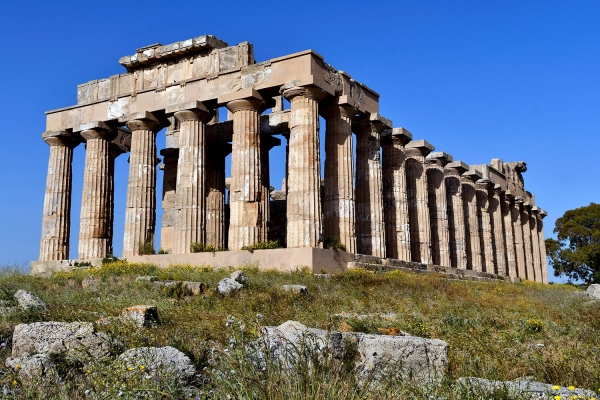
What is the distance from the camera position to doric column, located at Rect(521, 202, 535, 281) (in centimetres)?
4616

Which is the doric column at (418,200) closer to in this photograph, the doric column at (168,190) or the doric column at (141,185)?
the doric column at (168,190)

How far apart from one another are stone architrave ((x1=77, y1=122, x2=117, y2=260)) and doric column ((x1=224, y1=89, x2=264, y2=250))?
293 inches

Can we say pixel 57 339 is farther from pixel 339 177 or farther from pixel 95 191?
pixel 95 191

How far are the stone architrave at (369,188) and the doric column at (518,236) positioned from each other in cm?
2127

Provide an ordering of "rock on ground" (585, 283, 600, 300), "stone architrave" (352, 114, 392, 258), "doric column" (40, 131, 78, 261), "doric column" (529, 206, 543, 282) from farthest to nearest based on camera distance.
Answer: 1. "doric column" (529, 206, 543, 282)
2. "doric column" (40, 131, 78, 261)
3. "stone architrave" (352, 114, 392, 258)
4. "rock on ground" (585, 283, 600, 300)

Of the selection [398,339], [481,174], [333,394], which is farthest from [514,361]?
[481,174]

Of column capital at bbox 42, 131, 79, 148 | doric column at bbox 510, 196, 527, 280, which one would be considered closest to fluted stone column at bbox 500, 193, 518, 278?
doric column at bbox 510, 196, 527, 280

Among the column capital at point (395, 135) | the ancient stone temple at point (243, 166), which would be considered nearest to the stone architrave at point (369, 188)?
the ancient stone temple at point (243, 166)

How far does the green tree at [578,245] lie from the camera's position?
54.9m

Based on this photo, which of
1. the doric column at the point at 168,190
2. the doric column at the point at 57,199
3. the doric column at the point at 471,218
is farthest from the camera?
the doric column at the point at 471,218

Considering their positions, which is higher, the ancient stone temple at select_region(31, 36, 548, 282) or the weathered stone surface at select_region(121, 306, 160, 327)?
the ancient stone temple at select_region(31, 36, 548, 282)

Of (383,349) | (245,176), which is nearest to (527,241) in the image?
(245,176)

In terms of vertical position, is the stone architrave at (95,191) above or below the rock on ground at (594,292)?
above

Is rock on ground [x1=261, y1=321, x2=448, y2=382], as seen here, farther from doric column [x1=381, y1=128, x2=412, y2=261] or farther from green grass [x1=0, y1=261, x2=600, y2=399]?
doric column [x1=381, y1=128, x2=412, y2=261]
